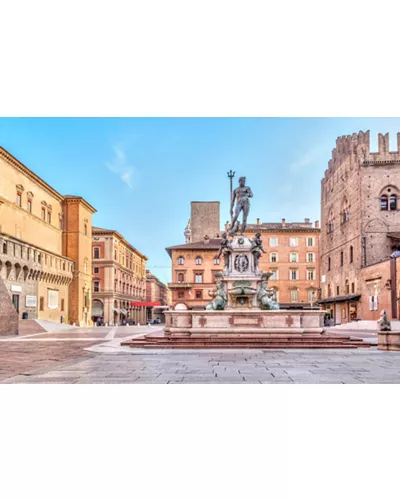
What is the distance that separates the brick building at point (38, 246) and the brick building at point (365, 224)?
89.3ft

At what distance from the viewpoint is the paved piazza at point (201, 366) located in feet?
28.9

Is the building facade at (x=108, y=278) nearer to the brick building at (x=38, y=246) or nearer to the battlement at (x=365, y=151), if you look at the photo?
the brick building at (x=38, y=246)

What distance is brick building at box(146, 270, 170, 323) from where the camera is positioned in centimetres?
8888

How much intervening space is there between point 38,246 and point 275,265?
34.0 meters

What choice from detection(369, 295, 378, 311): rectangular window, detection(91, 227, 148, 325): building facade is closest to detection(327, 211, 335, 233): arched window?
detection(369, 295, 378, 311): rectangular window

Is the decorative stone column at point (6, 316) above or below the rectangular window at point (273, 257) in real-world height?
below

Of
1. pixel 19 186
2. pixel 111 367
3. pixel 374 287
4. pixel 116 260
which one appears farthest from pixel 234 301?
pixel 116 260

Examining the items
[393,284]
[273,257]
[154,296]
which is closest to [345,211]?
[393,284]

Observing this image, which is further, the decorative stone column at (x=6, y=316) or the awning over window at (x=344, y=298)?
the awning over window at (x=344, y=298)

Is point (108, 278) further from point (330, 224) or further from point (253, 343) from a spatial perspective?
point (253, 343)

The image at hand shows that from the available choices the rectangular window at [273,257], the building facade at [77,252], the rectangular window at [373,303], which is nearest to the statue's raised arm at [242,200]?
the rectangular window at [373,303]

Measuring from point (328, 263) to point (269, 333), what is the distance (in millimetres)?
37582

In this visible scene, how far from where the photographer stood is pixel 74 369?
10258 mm

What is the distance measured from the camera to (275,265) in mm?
63188
